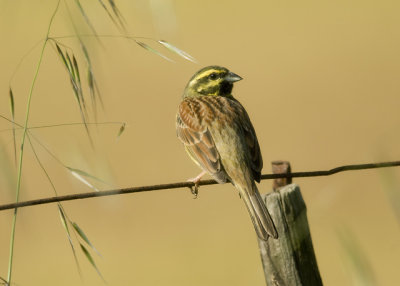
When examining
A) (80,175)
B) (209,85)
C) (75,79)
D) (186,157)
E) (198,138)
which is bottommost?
(186,157)

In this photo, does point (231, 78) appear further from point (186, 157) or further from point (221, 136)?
point (186, 157)

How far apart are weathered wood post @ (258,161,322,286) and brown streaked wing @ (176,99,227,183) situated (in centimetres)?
111

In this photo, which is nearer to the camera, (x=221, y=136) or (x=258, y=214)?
(x=258, y=214)

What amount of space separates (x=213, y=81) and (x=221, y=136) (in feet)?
3.17

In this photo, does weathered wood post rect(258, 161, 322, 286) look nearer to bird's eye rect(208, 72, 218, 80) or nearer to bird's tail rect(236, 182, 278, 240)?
bird's tail rect(236, 182, 278, 240)

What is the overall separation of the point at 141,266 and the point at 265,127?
6.98m

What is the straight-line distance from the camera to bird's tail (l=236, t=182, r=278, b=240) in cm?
366

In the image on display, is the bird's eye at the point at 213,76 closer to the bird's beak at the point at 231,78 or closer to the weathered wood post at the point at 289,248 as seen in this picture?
the bird's beak at the point at 231,78

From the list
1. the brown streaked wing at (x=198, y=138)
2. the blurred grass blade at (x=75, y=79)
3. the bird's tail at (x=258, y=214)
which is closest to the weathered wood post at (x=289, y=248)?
the bird's tail at (x=258, y=214)

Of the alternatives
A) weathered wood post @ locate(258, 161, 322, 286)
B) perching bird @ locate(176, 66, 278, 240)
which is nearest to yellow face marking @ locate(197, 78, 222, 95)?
perching bird @ locate(176, 66, 278, 240)

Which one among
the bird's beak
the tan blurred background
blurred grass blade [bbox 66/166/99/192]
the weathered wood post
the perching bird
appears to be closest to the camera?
blurred grass blade [bbox 66/166/99/192]

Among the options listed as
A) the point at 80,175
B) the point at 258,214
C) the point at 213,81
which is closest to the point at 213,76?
the point at 213,81

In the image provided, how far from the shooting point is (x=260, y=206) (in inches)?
164

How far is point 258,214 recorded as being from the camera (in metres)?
4.07
